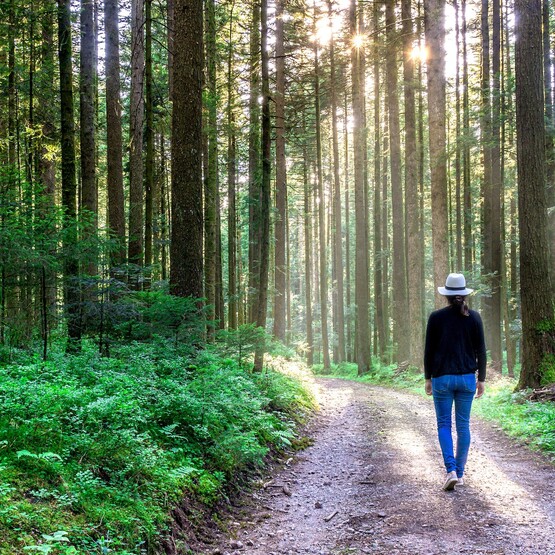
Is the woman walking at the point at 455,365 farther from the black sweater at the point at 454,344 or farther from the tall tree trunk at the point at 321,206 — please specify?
the tall tree trunk at the point at 321,206

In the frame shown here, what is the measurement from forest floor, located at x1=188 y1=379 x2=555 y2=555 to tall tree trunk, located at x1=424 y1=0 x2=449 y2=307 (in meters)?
8.07

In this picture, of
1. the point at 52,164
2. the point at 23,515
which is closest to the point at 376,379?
the point at 52,164

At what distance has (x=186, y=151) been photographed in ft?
29.0

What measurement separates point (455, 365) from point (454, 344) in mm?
239

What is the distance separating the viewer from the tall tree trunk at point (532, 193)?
9492mm

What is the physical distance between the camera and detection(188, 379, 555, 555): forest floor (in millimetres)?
3914

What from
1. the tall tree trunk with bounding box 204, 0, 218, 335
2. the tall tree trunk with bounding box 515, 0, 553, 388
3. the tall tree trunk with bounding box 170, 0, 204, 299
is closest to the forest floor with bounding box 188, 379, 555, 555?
the tall tree trunk with bounding box 515, 0, 553, 388

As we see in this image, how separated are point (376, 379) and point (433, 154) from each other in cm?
1012

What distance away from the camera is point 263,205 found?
415 inches

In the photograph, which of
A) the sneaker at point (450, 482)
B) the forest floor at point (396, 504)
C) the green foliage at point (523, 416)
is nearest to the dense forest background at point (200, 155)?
the green foliage at point (523, 416)

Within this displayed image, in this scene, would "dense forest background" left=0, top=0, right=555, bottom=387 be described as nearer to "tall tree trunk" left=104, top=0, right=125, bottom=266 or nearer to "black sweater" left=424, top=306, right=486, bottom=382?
"tall tree trunk" left=104, top=0, right=125, bottom=266

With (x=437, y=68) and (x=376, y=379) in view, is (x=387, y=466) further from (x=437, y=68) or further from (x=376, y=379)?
(x=376, y=379)

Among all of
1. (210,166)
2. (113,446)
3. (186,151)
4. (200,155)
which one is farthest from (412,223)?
(113,446)

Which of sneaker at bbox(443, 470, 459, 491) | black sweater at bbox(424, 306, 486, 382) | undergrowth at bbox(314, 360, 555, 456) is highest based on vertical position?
black sweater at bbox(424, 306, 486, 382)
